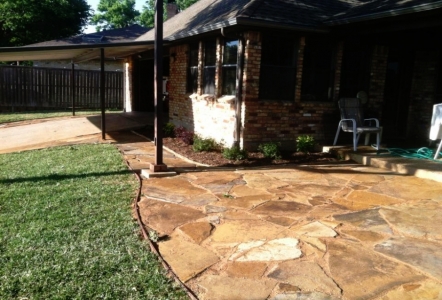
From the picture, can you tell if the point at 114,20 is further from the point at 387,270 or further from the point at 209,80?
the point at 387,270

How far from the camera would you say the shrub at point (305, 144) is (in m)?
7.43

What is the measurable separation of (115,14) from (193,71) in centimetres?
4142

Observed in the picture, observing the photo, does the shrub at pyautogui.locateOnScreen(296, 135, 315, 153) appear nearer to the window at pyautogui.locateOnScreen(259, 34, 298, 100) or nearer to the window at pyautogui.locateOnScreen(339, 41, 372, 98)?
the window at pyautogui.locateOnScreen(259, 34, 298, 100)

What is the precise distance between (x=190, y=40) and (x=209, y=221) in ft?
21.4

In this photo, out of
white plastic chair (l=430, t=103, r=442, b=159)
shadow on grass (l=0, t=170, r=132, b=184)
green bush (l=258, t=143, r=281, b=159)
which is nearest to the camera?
shadow on grass (l=0, t=170, r=132, b=184)

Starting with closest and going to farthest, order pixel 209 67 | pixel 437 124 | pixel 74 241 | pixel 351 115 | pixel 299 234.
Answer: pixel 74 241 → pixel 299 234 → pixel 437 124 → pixel 351 115 → pixel 209 67

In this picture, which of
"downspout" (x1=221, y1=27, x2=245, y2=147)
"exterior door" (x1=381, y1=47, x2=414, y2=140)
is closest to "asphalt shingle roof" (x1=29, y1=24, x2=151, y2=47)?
"downspout" (x1=221, y1=27, x2=245, y2=147)

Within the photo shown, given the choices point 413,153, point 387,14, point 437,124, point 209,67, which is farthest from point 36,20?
point 437,124

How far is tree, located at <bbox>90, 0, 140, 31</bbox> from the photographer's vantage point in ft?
150

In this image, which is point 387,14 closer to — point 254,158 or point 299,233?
point 254,158

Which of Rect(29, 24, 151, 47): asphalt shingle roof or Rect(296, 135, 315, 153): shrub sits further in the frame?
Rect(29, 24, 151, 47): asphalt shingle roof

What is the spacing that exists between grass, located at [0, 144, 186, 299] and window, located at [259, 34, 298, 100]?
347 centimetres

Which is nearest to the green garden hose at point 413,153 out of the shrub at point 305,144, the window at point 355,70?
the shrub at point 305,144

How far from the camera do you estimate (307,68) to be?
7.73 meters
